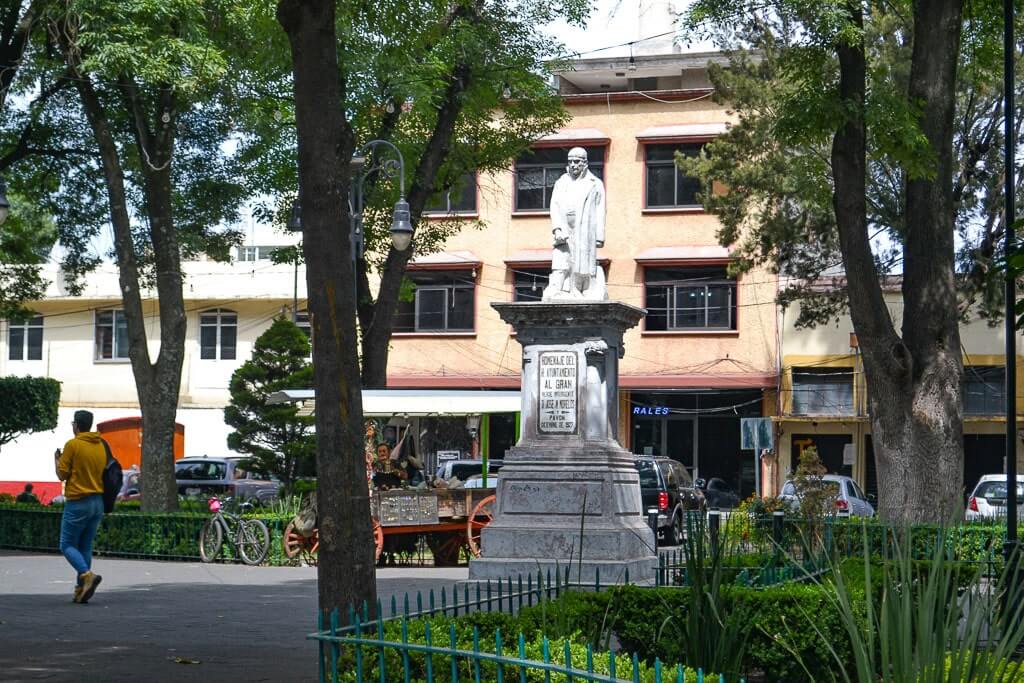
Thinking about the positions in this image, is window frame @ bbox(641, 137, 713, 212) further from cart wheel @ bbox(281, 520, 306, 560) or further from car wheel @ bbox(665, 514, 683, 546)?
cart wheel @ bbox(281, 520, 306, 560)

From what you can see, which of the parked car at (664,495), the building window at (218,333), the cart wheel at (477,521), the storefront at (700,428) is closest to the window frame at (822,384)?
the storefront at (700,428)

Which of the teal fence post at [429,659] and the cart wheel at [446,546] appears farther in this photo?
the cart wheel at [446,546]

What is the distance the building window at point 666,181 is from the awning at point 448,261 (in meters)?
5.32

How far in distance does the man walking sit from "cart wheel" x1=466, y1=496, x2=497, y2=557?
25.1 feet

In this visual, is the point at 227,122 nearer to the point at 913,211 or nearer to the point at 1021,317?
the point at 913,211

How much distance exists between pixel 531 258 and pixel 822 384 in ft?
29.4

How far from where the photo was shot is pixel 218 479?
39469 millimetres

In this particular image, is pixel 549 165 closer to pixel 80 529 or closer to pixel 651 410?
pixel 651 410

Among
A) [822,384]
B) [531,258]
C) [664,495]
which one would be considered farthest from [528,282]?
[664,495]

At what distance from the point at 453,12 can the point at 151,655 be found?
1606 cm

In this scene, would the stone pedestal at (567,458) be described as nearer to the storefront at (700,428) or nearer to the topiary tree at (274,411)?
the topiary tree at (274,411)

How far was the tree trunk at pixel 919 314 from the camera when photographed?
18484mm

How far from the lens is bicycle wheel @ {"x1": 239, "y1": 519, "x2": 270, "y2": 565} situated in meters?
21.8

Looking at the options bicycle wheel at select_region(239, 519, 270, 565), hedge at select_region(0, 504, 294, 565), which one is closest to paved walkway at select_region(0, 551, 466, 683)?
bicycle wheel at select_region(239, 519, 270, 565)
